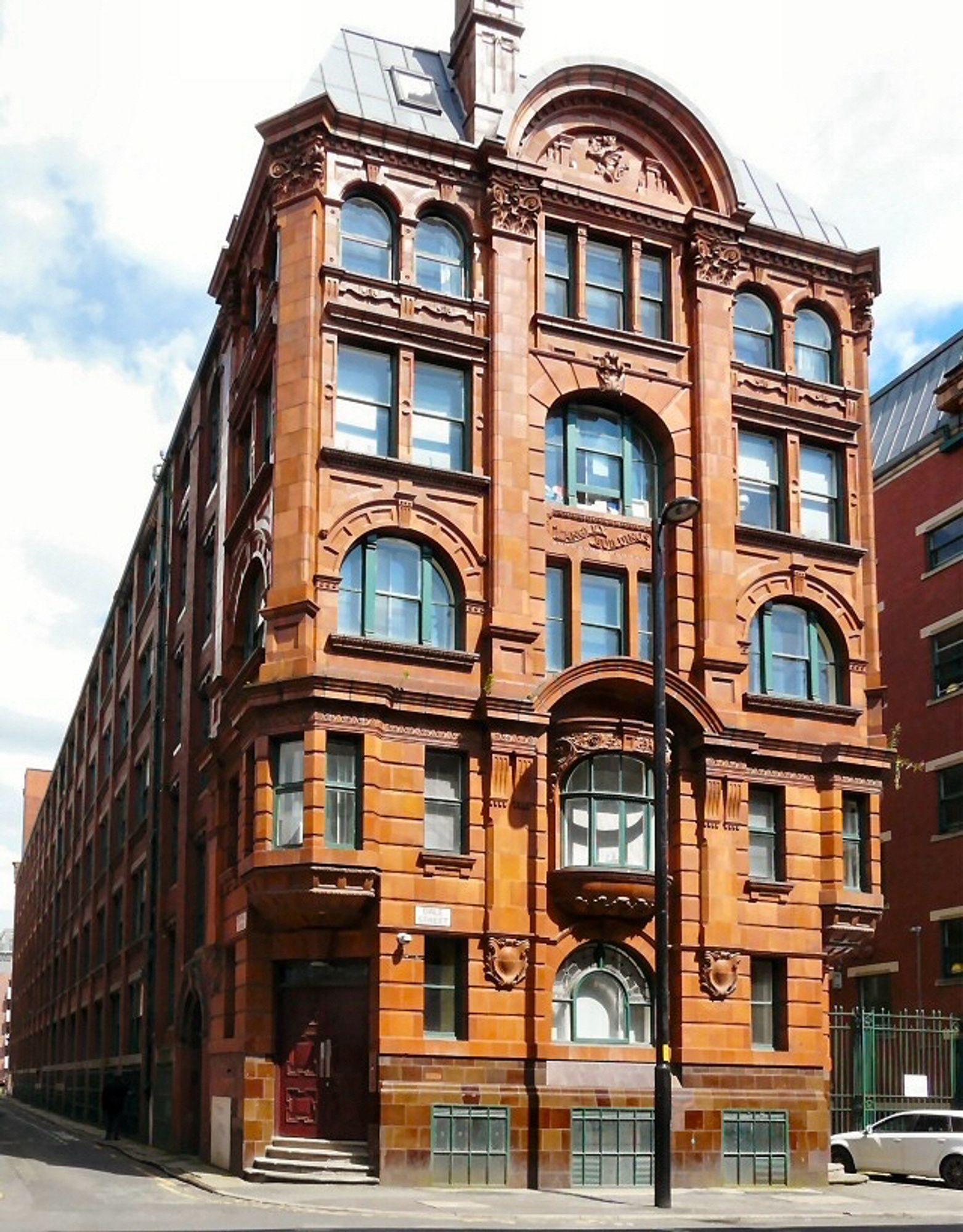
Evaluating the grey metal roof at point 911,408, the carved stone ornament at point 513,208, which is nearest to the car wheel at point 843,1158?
the carved stone ornament at point 513,208

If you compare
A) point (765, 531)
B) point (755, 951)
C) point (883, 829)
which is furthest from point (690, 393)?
point (883, 829)

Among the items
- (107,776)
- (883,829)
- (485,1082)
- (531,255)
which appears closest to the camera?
(485,1082)

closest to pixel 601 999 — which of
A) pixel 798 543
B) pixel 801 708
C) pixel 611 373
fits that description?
pixel 801 708

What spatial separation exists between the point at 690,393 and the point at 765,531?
329 centimetres

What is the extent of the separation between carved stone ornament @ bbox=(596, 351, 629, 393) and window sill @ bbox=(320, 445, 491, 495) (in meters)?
3.56

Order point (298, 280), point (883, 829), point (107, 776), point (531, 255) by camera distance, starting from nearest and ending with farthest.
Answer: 1. point (298, 280)
2. point (531, 255)
3. point (883, 829)
4. point (107, 776)

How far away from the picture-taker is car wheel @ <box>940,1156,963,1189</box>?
3272 centimetres

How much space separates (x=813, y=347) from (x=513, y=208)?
7.91m

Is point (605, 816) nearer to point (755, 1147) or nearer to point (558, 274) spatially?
point (755, 1147)

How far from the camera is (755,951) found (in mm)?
32375

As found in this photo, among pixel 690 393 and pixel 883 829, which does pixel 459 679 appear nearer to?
pixel 690 393

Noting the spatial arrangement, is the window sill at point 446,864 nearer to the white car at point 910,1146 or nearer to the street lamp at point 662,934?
the street lamp at point 662,934

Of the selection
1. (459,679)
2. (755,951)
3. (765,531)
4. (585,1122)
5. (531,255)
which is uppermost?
(531,255)

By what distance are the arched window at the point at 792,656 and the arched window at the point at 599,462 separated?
11.4 feet
